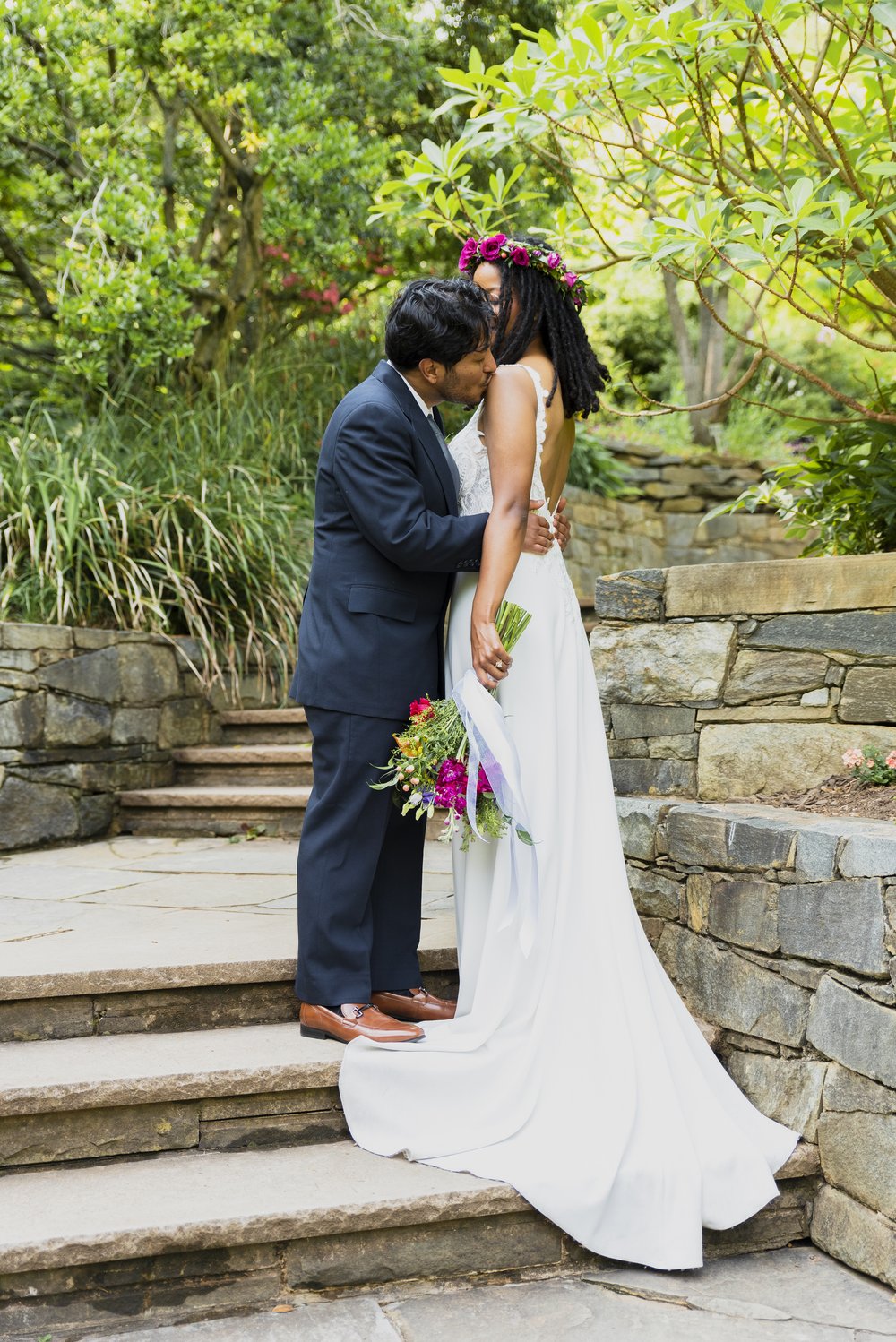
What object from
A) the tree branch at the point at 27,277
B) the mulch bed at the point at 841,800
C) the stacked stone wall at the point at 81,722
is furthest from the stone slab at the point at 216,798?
the tree branch at the point at 27,277

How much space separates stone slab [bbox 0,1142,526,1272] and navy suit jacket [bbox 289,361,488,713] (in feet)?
3.05

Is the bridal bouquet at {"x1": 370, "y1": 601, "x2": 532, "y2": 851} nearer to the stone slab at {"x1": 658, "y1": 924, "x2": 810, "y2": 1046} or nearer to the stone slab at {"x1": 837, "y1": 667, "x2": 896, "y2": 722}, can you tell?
the stone slab at {"x1": 658, "y1": 924, "x2": 810, "y2": 1046}

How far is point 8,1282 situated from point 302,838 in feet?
3.29

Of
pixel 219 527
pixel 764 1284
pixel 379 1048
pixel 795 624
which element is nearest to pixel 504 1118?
pixel 379 1048

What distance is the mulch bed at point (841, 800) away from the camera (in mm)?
2600

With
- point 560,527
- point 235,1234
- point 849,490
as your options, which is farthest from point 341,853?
point 849,490

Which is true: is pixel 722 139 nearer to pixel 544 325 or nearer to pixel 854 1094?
pixel 544 325

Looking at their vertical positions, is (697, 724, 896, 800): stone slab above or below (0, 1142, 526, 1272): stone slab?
above

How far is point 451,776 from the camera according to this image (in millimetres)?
2342

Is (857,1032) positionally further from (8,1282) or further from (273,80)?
(273,80)

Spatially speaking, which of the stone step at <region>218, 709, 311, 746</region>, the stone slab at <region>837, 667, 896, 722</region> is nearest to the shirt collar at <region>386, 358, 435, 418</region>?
the stone slab at <region>837, 667, 896, 722</region>

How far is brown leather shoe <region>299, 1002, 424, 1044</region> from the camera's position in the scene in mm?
2404

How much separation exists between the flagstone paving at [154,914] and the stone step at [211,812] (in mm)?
73

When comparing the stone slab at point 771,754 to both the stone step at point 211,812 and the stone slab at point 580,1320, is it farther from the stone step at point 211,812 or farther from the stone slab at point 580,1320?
the stone step at point 211,812
